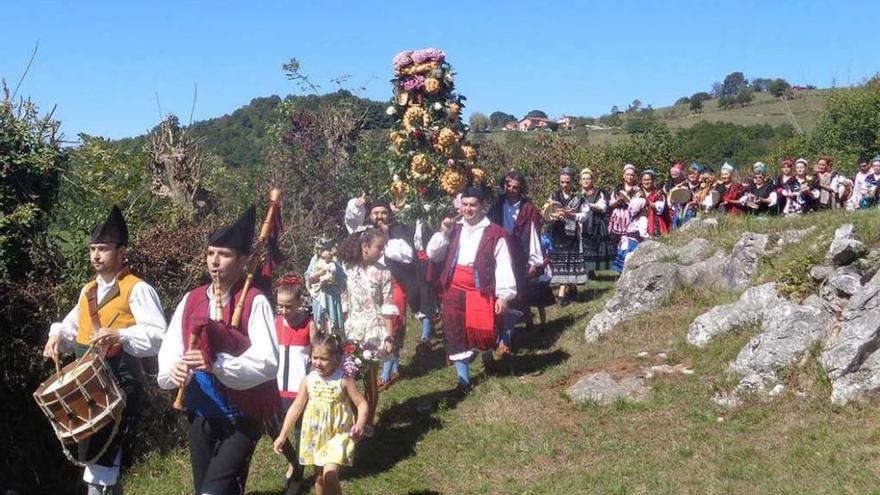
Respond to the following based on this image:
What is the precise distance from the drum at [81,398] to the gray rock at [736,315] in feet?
18.5

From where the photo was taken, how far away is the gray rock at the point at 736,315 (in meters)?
8.84

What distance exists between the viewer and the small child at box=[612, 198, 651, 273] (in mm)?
13031

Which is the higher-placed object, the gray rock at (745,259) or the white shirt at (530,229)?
the white shirt at (530,229)

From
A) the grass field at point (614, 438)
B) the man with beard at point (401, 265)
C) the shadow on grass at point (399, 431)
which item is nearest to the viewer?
the grass field at point (614, 438)

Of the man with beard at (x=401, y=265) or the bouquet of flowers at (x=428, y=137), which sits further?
the bouquet of flowers at (x=428, y=137)

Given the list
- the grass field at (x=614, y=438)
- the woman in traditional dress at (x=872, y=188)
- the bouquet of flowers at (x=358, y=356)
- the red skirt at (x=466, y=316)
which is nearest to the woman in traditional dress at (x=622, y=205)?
the woman in traditional dress at (x=872, y=188)

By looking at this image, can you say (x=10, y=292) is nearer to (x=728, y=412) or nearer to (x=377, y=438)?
(x=377, y=438)

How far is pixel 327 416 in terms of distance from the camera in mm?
6066

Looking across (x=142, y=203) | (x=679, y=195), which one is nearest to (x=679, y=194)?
(x=679, y=195)

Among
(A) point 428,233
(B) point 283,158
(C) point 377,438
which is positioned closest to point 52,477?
(C) point 377,438

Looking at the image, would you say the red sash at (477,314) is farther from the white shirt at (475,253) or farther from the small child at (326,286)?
the small child at (326,286)

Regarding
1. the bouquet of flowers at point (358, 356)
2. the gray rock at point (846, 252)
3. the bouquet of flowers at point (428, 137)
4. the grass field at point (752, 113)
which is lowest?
the bouquet of flowers at point (358, 356)

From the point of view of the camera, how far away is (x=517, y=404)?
831cm

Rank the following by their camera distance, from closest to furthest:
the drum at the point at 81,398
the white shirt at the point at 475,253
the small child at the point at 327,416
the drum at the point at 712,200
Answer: the drum at the point at 81,398 → the small child at the point at 327,416 → the white shirt at the point at 475,253 → the drum at the point at 712,200
